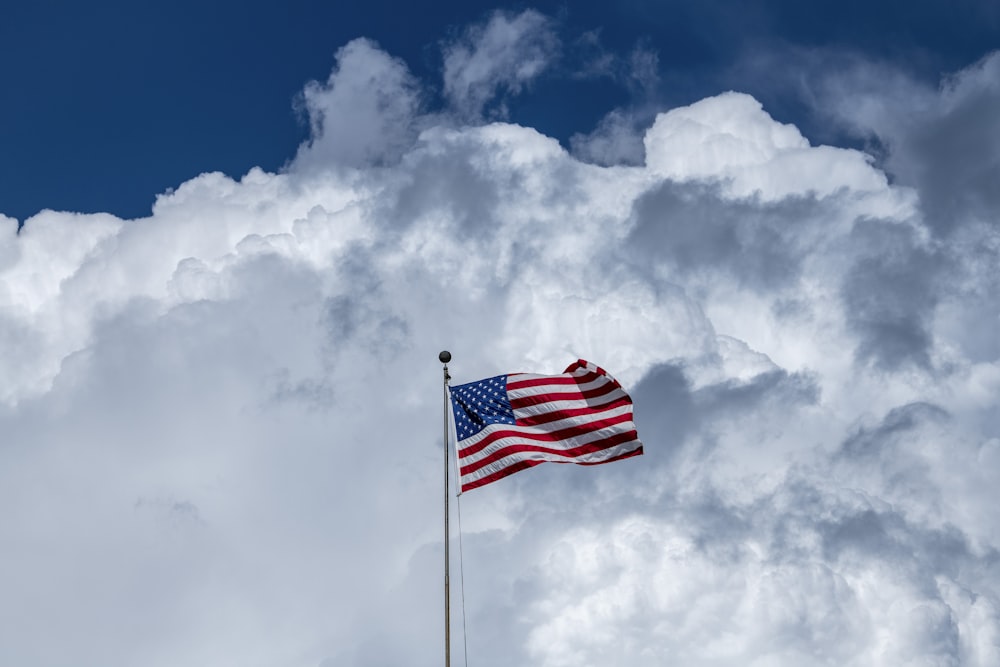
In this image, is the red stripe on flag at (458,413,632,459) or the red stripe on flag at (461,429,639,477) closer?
the red stripe on flag at (461,429,639,477)

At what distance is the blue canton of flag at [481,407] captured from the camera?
2965 inches

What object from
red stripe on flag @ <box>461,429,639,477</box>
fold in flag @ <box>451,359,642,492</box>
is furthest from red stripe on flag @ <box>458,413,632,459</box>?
red stripe on flag @ <box>461,429,639,477</box>

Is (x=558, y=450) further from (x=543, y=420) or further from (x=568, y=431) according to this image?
(x=543, y=420)

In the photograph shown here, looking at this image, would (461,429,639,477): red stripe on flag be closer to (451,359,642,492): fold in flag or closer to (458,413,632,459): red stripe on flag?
A: (451,359,642,492): fold in flag

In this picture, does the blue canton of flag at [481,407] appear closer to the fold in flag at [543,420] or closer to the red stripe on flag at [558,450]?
the fold in flag at [543,420]

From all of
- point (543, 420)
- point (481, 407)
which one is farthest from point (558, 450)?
point (481, 407)

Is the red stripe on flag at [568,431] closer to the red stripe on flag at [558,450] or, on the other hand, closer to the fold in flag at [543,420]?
the fold in flag at [543,420]

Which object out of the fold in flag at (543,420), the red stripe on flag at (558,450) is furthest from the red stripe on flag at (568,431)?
the red stripe on flag at (558,450)

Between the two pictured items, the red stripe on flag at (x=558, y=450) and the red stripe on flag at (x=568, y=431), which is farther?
the red stripe on flag at (x=568, y=431)

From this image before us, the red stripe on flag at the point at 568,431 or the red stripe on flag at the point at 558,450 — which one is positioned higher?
the red stripe on flag at the point at 568,431

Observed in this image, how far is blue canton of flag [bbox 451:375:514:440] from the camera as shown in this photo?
2965 inches

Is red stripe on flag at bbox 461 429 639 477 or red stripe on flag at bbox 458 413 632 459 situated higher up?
red stripe on flag at bbox 458 413 632 459

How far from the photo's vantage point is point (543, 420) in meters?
76.0

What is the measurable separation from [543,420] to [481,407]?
2906 millimetres
